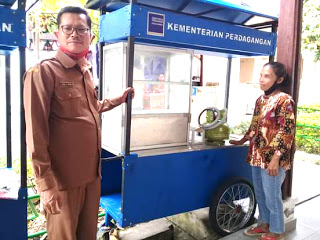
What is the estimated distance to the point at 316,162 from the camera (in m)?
6.74

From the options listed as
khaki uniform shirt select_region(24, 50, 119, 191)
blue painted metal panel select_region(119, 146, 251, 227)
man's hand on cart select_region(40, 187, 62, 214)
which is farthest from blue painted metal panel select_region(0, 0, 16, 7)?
blue painted metal panel select_region(119, 146, 251, 227)

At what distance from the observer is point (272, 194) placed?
110 inches

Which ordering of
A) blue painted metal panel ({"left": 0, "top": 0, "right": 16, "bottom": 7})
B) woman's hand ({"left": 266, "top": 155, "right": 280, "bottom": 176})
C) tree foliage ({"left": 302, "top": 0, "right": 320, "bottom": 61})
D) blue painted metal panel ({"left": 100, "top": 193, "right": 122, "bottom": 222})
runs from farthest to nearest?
tree foliage ({"left": 302, "top": 0, "right": 320, "bottom": 61}) < blue painted metal panel ({"left": 100, "top": 193, "right": 122, "bottom": 222}) < woman's hand ({"left": 266, "top": 155, "right": 280, "bottom": 176}) < blue painted metal panel ({"left": 0, "top": 0, "right": 16, "bottom": 7})

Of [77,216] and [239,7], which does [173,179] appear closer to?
[77,216]

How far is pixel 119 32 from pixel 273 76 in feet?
5.03

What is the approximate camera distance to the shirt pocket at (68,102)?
1.89 m

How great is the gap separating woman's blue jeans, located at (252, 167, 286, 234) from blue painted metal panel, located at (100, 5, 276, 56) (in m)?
1.39

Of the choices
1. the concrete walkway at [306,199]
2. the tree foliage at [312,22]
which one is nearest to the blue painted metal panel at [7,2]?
the concrete walkway at [306,199]

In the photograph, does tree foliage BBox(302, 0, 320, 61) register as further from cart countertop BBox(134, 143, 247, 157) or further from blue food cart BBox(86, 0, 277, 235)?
cart countertop BBox(134, 143, 247, 157)

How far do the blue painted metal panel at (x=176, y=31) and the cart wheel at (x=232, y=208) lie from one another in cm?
156

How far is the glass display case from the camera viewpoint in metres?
2.95

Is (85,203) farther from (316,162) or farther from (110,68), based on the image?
(316,162)

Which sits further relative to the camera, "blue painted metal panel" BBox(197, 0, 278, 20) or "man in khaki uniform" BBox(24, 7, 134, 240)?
"blue painted metal panel" BBox(197, 0, 278, 20)

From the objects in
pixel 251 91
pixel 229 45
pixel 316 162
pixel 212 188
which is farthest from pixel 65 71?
pixel 251 91
